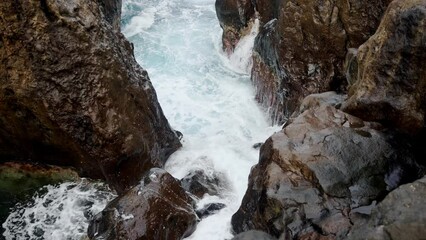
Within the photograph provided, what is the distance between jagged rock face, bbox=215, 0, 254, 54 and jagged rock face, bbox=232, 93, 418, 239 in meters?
9.28

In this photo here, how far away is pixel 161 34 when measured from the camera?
714 inches

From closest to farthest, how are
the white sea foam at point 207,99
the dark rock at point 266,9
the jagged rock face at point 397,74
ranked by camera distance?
1. the jagged rock face at point 397,74
2. the white sea foam at point 207,99
3. the dark rock at point 266,9

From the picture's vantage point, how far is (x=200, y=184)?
805 cm

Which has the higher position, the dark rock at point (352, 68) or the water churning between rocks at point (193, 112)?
the dark rock at point (352, 68)

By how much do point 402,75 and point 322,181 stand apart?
6.52 feet

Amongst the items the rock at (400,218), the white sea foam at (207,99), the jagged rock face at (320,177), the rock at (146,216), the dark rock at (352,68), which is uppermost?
the rock at (400,218)

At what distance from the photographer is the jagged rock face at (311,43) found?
8531mm

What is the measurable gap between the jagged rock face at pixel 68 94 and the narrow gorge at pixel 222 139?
2 centimetres

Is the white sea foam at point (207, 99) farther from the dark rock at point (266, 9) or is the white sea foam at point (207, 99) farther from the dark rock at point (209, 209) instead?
the dark rock at point (266, 9)

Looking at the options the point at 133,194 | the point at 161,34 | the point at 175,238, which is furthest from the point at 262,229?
the point at 161,34

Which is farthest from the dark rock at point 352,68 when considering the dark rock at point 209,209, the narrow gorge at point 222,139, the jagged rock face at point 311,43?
the dark rock at point 209,209

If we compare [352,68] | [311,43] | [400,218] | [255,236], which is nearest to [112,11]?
[311,43]

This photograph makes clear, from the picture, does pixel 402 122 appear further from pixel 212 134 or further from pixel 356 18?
pixel 212 134

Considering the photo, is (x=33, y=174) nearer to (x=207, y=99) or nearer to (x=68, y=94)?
(x=68, y=94)
